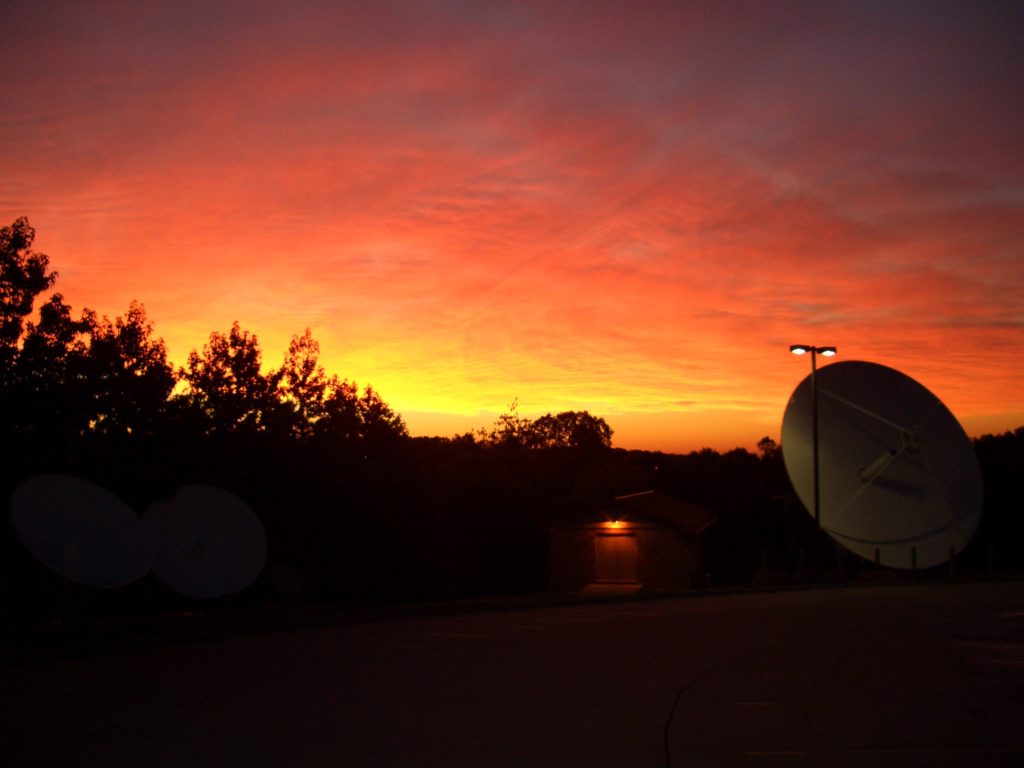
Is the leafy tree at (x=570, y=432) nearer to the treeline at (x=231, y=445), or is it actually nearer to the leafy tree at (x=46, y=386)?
the treeline at (x=231, y=445)

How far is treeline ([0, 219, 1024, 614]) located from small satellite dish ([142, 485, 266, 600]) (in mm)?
485

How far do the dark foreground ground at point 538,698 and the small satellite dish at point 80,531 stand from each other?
3.51 m

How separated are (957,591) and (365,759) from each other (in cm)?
2641

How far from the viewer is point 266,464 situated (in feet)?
88.5

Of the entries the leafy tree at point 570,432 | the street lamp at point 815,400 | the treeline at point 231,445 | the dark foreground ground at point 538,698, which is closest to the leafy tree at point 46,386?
the treeline at point 231,445

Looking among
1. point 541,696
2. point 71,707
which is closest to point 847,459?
point 541,696

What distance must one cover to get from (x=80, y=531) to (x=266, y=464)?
21.1ft

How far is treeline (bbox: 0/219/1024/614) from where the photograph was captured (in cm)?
2031

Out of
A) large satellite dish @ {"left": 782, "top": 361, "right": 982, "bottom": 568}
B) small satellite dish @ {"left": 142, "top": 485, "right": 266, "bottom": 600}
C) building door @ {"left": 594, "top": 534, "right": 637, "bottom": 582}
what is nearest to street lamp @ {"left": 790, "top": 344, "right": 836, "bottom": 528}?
large satellite dish @ {"left": 782, "top": 361, "right": 982, "bottom": 568}

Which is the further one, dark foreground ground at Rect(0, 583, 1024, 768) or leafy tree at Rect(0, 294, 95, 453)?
leafy tree at Rect(0, 294, 95, 453)

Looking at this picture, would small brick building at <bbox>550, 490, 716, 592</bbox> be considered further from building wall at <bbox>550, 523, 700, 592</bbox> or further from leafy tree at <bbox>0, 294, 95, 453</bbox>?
leafy tree at <bbox>0, 294, 95, 453</bbox>

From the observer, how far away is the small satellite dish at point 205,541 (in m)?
24.2

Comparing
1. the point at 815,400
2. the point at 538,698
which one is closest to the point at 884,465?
the point at 815,400

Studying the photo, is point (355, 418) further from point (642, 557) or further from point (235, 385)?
point (642, 557)
